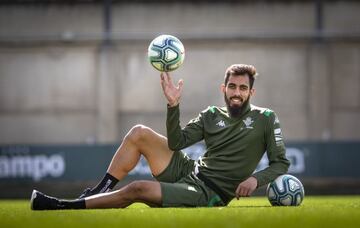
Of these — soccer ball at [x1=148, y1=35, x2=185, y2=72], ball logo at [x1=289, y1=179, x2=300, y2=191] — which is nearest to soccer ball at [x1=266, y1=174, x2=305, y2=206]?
ball logo at [x1=289, y1=179, x2=300, y2=191]

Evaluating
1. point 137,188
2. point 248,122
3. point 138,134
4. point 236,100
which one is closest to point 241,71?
point 236,100

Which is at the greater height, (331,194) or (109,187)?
(109,187)

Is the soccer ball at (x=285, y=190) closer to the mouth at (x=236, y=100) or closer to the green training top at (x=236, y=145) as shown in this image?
the green training top at (x=236, y=145)

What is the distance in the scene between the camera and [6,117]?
2433cm

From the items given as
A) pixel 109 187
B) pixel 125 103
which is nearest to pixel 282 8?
pixel 125 103

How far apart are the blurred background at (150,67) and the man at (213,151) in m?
14.9

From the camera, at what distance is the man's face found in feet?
28.4

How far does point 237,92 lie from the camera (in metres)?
8.66

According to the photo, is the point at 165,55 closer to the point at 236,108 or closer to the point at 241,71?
the point at 241,71

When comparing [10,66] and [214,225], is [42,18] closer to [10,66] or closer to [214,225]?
[10,66]

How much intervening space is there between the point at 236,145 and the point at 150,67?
15.6 m

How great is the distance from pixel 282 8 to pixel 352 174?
7.23m

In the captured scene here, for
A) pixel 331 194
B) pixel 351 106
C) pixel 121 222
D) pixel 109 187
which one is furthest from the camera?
pixel 351 106

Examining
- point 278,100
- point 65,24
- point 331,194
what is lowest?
point 331,194
